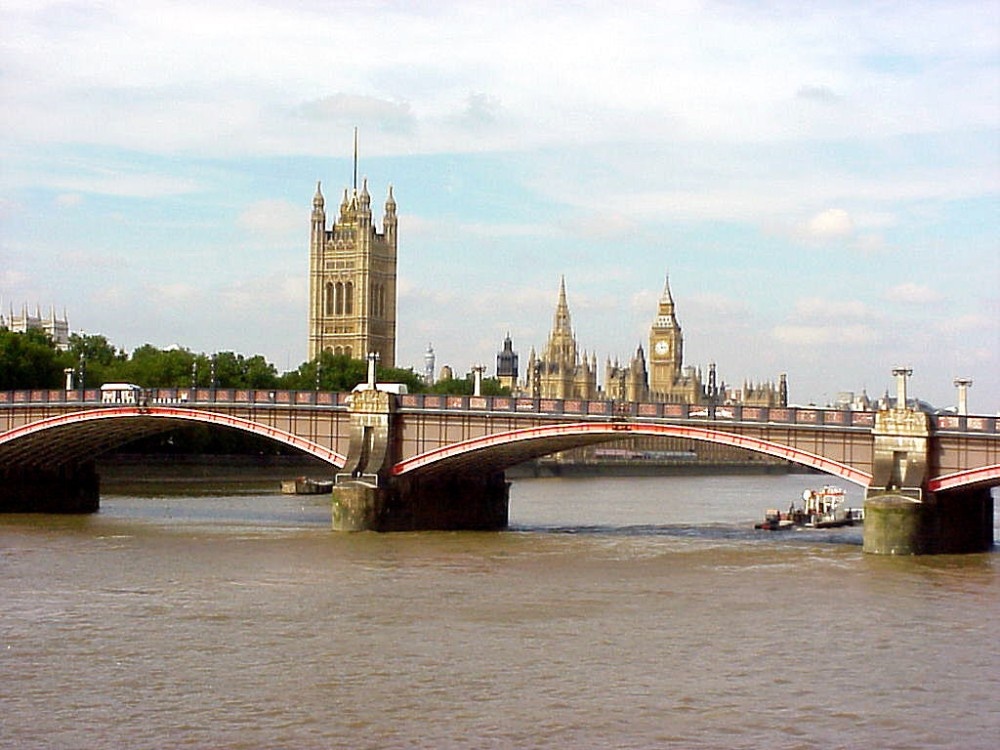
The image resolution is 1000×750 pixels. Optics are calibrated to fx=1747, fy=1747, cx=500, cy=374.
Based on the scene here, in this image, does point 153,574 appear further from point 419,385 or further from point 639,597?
point 419,385

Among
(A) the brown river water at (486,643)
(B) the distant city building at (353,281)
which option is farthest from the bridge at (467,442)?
(B) the distant city building at (353,281)

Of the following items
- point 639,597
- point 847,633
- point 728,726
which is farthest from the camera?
point 639,597

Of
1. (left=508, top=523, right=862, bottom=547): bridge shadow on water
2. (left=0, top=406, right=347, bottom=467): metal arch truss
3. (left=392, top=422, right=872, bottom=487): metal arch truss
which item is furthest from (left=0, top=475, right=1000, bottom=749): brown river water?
(left=0, top=406, right=347, bottom=467): metal arch truss

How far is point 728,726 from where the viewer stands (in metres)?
23.7

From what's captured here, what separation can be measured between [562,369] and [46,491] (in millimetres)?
131704

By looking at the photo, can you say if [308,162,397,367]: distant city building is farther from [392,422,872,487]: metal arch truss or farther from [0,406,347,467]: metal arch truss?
[392,422,872,487]: metal arch truss

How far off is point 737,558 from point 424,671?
19322 millimetres

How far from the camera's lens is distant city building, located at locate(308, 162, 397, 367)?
160500mm

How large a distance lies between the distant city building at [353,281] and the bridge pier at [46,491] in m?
95.2

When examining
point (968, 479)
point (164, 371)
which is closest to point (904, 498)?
point (968, 479)

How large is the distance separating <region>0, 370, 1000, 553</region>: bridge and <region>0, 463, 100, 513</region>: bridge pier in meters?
0.05

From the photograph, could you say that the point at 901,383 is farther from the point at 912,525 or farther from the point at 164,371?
the point at 164,371

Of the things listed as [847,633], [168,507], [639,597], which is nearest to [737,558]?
[639,597]

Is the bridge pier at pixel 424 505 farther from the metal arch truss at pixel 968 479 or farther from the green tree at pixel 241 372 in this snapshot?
the green tree at pixel 241 372
